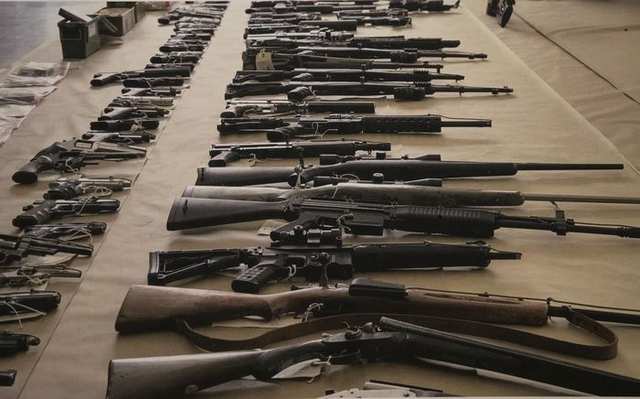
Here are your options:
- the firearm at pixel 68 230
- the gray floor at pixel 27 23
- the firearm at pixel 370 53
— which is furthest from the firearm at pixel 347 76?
the gray floor at pixel 27 23

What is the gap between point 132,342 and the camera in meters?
2.48

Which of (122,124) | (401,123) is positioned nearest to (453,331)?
(401,123)

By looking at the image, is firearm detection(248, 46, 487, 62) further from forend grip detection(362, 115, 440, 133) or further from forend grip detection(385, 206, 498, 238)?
forend grip detection(385, 206, 498, 238)

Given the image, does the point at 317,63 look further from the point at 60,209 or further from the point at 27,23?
the point at 27,23

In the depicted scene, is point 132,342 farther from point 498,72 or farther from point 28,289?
point 498,72

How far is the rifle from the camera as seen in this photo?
5.06m

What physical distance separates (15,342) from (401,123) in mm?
2660

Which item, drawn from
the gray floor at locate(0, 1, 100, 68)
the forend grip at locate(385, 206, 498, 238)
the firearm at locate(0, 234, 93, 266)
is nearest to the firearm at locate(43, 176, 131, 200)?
the firearm at locate(0, 234, 93, 266)

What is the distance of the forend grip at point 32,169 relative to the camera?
377 centimetres

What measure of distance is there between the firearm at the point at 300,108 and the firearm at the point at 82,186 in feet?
3.58

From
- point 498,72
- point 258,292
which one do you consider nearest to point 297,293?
point 258,292

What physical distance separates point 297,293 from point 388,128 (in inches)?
82.2

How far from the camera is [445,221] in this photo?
3020 millimetres

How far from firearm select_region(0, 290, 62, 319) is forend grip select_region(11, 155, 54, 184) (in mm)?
1209
